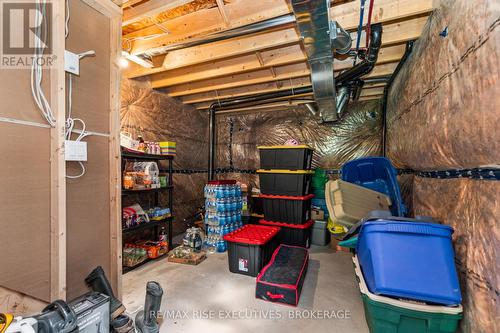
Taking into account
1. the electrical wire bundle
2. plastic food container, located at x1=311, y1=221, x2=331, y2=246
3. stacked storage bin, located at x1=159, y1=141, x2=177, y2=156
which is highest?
the electrical wire bundle

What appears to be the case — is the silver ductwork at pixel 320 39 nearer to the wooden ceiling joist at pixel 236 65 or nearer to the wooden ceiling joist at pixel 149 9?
the wooden ceiling joist at pixel 236 65

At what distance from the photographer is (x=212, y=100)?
4406mm

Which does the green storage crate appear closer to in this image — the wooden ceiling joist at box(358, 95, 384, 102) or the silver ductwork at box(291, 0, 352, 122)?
the silver ductwork at box(291, 0, 352, 122)

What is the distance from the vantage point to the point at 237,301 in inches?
81.0

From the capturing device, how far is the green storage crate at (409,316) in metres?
1.23

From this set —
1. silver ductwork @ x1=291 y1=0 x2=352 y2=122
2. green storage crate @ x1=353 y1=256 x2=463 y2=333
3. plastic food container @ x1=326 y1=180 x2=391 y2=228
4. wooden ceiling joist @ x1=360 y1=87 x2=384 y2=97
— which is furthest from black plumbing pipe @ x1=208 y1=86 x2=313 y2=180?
green storage crate @ x1=353 y1=256 x2=463 y2=333

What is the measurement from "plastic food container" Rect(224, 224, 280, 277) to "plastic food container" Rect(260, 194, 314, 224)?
2.52 ft

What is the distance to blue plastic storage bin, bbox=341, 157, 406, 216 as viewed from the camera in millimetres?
2377

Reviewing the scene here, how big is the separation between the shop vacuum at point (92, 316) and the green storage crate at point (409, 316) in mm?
1398

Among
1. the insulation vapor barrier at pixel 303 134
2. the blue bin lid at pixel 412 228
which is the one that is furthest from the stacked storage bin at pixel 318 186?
the blue bin lid at pixel 412 228

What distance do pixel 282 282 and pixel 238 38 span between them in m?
2.63

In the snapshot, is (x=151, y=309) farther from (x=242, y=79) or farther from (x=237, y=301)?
(x=242, y=79)

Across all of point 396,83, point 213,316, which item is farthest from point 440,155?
point 213,316

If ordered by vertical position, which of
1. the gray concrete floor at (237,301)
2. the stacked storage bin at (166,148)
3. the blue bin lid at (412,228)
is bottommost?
the gray concrete floor at (237,301)
